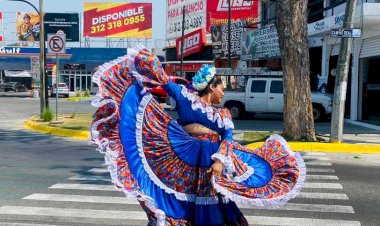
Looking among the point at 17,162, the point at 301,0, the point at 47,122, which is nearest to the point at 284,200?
the point at 17,162

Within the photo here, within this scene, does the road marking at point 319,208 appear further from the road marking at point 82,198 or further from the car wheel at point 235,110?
the car wheel at point 235,110

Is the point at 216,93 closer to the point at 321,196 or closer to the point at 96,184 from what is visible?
the point at 321,196

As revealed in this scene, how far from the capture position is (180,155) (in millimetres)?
4531

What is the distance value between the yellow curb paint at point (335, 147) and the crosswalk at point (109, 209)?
425 cm

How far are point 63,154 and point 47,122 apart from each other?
24.5 ft

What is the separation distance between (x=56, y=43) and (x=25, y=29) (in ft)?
172

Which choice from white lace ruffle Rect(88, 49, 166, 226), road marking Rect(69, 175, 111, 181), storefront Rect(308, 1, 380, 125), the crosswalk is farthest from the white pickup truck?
white lace ruffle Rect(88, 49, 166, 226)

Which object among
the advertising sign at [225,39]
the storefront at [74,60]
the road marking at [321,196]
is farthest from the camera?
the storefront at [74,60]

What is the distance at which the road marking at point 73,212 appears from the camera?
6.81m

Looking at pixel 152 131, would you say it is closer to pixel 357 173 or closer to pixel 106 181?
pixel 106 181

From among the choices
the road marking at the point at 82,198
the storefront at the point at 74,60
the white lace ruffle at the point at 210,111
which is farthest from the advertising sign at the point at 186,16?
the white lace ruffle at the point at 210,111

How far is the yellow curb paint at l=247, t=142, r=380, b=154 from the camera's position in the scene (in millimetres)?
13000

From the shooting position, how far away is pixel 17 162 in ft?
36.8

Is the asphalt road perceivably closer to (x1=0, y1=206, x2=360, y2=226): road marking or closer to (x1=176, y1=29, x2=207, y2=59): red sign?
(x1=0, y1=206, x2=360, y2=226): road marking
